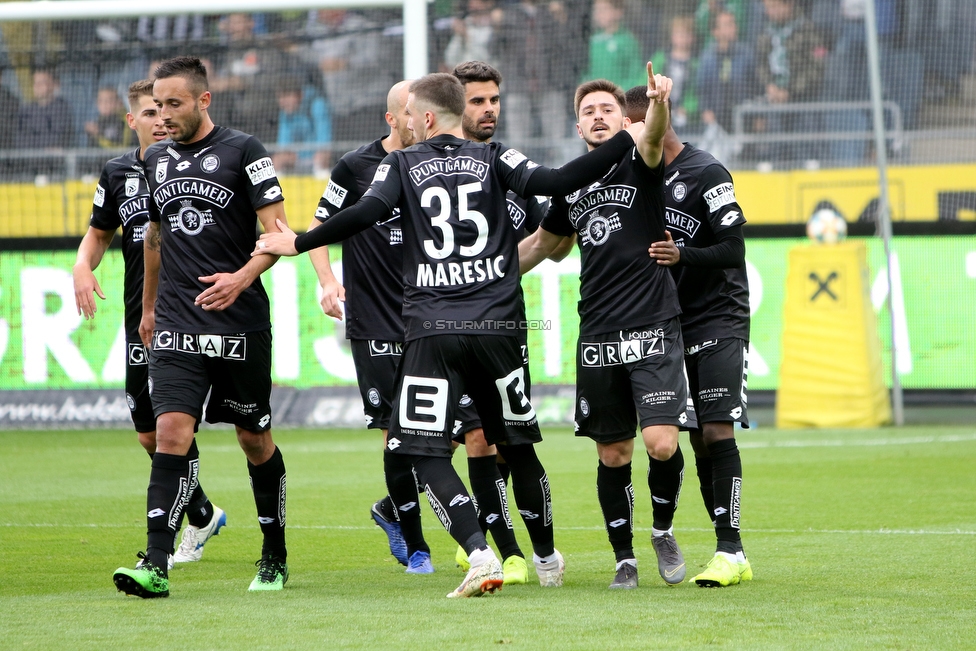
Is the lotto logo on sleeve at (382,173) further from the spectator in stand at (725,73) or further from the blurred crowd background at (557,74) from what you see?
the spectator in stand at (725,73)

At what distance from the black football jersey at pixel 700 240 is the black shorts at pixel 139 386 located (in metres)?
2.96

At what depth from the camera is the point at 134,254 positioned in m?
7.12

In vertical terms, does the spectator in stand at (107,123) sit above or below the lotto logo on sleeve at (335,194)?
above

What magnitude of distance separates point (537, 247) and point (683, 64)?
46.5 feet

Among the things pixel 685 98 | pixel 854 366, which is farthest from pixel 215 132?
pixel 685 98

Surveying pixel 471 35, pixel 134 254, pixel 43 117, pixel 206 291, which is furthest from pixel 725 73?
pixel 206 291

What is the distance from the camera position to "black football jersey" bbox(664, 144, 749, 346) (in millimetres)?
5664

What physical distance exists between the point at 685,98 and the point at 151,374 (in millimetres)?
14980

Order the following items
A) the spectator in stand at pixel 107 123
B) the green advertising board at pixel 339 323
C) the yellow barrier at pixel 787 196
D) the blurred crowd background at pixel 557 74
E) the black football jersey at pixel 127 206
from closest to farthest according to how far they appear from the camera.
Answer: the black football jersey at pixel 127 206 → the green advertising board at pixel 339 323 → the yellow barrier at pixel 787 196 → the blurred crowd background at pixel 557 74 → the spectator in stand at pixel 107 123

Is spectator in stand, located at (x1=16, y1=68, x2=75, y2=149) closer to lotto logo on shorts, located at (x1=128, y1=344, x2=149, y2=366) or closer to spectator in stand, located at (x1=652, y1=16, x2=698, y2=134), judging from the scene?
spectator in stand, located at (x1=652, y1=16, x2=698, y2=134)

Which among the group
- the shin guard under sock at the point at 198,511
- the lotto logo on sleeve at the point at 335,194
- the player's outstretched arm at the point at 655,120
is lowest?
the shin guard under sock at the point at 198,511

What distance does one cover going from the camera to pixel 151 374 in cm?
550

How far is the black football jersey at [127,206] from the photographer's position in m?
6.67

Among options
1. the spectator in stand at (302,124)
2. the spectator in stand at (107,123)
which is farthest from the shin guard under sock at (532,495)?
the spectator in stand at (107,123)
